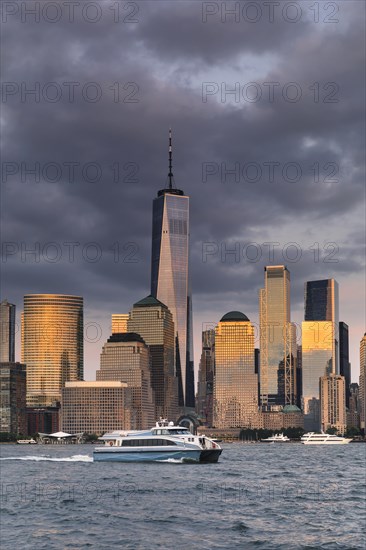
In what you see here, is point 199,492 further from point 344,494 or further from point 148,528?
point 148,528

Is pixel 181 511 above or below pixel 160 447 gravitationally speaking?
above

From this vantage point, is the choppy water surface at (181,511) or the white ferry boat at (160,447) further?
the white ferry boat at (160,447)

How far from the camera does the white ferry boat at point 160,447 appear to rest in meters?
170

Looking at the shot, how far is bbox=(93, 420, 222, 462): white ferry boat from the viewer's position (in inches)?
6703

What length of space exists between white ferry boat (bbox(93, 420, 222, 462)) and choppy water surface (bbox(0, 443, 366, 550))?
29.7 meters

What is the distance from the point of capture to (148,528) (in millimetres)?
76250

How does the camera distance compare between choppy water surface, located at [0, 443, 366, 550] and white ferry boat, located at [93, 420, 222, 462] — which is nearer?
choppy water surface, located at [0, 443, 366, 550]

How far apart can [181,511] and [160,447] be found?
279 feet

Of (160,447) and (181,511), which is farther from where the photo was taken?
(160,447)

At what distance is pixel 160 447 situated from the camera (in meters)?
173

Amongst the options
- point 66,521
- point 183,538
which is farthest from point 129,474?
point 183,538

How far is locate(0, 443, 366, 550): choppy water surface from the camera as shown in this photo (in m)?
70.3

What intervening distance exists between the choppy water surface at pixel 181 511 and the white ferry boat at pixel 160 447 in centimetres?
2974

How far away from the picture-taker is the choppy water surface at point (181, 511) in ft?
231
